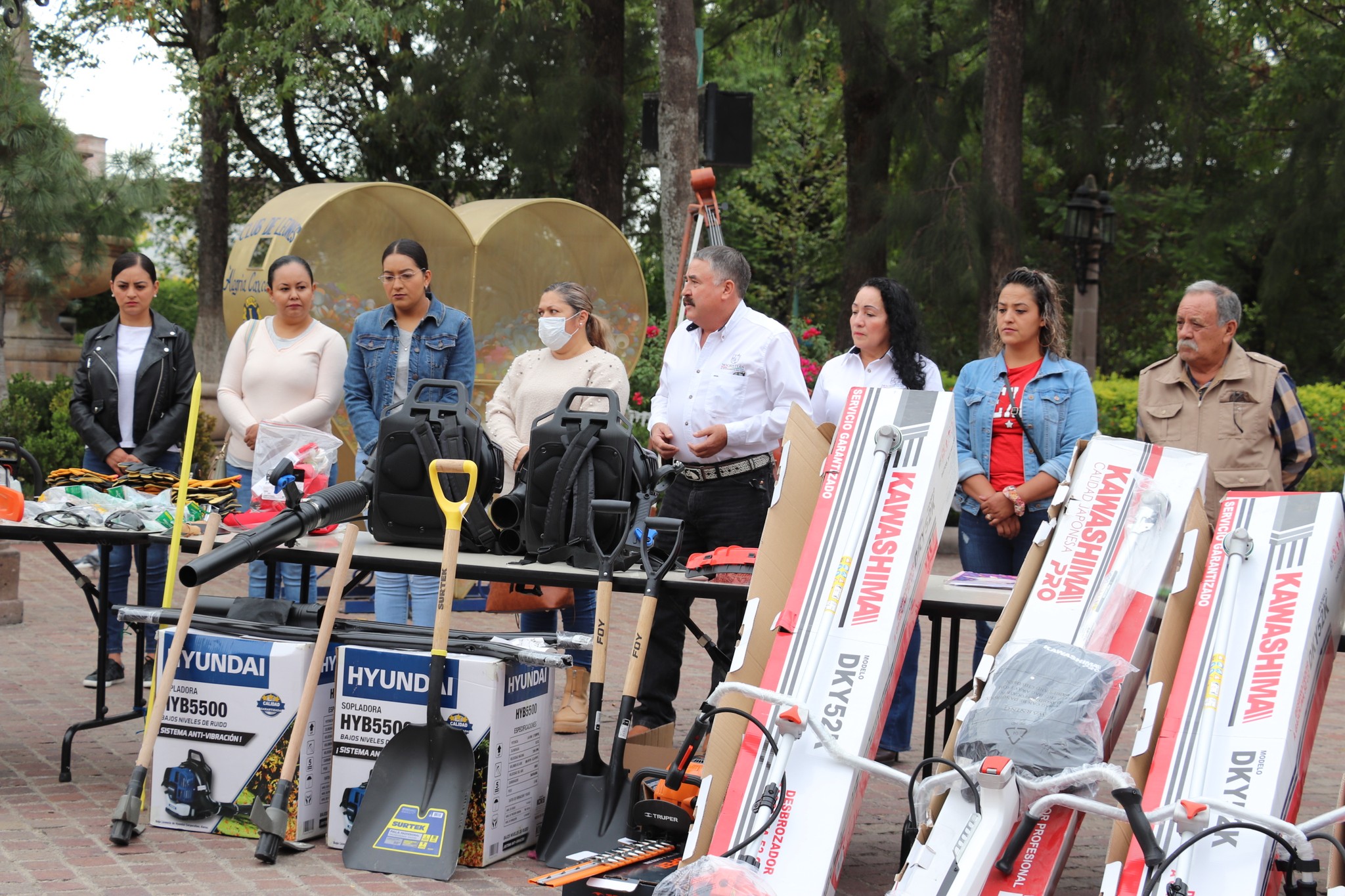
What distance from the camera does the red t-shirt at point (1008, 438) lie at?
497 cm

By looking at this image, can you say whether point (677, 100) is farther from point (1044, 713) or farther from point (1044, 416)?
point (1044, 713)

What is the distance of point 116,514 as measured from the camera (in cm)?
480

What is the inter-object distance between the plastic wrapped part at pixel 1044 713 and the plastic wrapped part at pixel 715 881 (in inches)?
23.6

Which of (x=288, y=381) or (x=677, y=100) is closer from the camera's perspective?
(x=288, y=381)

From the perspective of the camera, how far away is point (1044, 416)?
491 cm

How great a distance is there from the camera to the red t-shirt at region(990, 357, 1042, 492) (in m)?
4.97

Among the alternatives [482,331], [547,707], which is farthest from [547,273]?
[547,707]

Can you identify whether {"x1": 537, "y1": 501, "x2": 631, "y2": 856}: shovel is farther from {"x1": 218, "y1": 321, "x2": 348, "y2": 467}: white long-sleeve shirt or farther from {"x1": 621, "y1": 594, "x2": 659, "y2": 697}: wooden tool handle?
{"x1": 218, "y1": 321, "x2": 348, "y2": 467}: white long-sleeve shirt

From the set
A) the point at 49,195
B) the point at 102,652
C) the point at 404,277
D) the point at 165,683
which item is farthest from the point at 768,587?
the point at 49,195

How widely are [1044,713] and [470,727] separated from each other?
168cm

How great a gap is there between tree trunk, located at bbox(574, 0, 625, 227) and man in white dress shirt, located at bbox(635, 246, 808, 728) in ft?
31.8

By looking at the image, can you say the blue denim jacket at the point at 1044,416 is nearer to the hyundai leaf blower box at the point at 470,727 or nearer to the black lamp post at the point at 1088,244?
the hyundai leaf blower box at the point at 470,727

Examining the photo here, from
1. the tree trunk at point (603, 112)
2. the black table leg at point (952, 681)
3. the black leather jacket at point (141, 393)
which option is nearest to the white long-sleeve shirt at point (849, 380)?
the black table leg at point (952, 681)

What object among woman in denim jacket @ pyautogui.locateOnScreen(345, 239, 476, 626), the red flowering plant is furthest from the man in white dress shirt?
the red flowering plant
